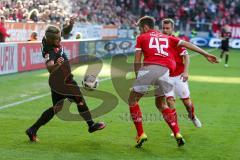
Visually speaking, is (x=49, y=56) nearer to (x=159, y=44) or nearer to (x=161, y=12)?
(x=159, y=44)

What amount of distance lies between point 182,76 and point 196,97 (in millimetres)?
6180

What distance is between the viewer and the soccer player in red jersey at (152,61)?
893cm

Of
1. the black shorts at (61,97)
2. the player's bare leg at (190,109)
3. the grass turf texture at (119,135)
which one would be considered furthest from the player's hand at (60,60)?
the player's bare leg at (190,109)

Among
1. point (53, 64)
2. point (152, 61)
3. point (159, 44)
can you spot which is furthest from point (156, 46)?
point (53, 64)

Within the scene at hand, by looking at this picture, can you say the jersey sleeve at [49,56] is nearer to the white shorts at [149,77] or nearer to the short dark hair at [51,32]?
the short dark hair at [51,32]

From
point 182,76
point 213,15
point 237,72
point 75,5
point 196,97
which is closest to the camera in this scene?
point 182,76

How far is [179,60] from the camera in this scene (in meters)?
10.4

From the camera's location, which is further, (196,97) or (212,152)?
(196,97)

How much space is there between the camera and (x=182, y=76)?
1016 cm

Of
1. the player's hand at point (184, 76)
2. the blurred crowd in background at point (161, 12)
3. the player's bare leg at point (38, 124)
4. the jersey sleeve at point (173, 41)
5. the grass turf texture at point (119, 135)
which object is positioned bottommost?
the blurred crowd in background at point (161, 12)

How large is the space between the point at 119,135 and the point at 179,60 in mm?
1674

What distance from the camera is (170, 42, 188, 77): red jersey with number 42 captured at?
1016 cm

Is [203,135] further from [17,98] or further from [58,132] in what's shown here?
[17,98]

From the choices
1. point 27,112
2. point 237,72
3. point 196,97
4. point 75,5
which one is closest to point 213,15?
point 75,5
